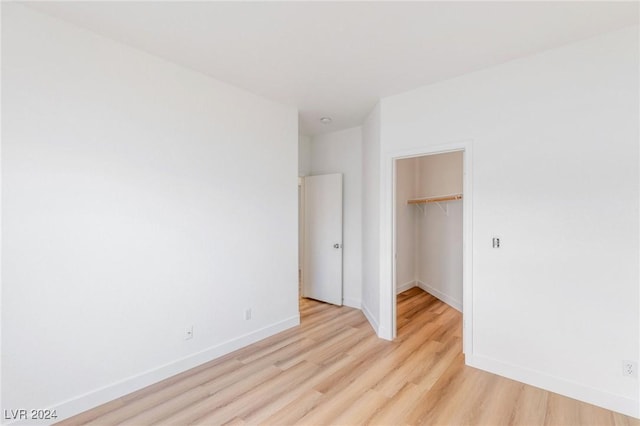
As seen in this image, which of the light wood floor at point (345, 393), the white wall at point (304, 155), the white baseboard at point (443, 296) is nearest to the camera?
the light wood floor at point (345, 393)

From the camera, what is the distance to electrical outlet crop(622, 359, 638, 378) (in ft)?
7.05

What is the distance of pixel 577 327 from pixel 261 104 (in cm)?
360

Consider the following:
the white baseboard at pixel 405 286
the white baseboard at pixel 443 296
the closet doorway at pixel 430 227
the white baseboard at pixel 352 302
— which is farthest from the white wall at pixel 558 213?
the white baseboard at pixel 405 286

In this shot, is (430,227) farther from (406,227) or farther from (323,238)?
(323,238)

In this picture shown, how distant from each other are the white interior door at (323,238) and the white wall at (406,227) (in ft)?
3.74

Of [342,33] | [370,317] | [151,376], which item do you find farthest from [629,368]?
[151,376]

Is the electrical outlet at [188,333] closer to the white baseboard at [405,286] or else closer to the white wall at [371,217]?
the white wall at [371,217]

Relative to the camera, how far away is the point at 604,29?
7.23ft

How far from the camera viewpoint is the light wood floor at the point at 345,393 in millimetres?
2111

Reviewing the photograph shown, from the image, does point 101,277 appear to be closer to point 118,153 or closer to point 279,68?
point 118,153

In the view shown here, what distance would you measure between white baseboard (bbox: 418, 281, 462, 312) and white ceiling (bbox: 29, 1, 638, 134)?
3.12m

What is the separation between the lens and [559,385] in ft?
7.89

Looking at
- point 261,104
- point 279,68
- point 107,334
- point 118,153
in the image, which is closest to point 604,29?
point 279,68

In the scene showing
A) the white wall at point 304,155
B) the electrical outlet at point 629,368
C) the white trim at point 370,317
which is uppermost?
the white wall at point 304,155
